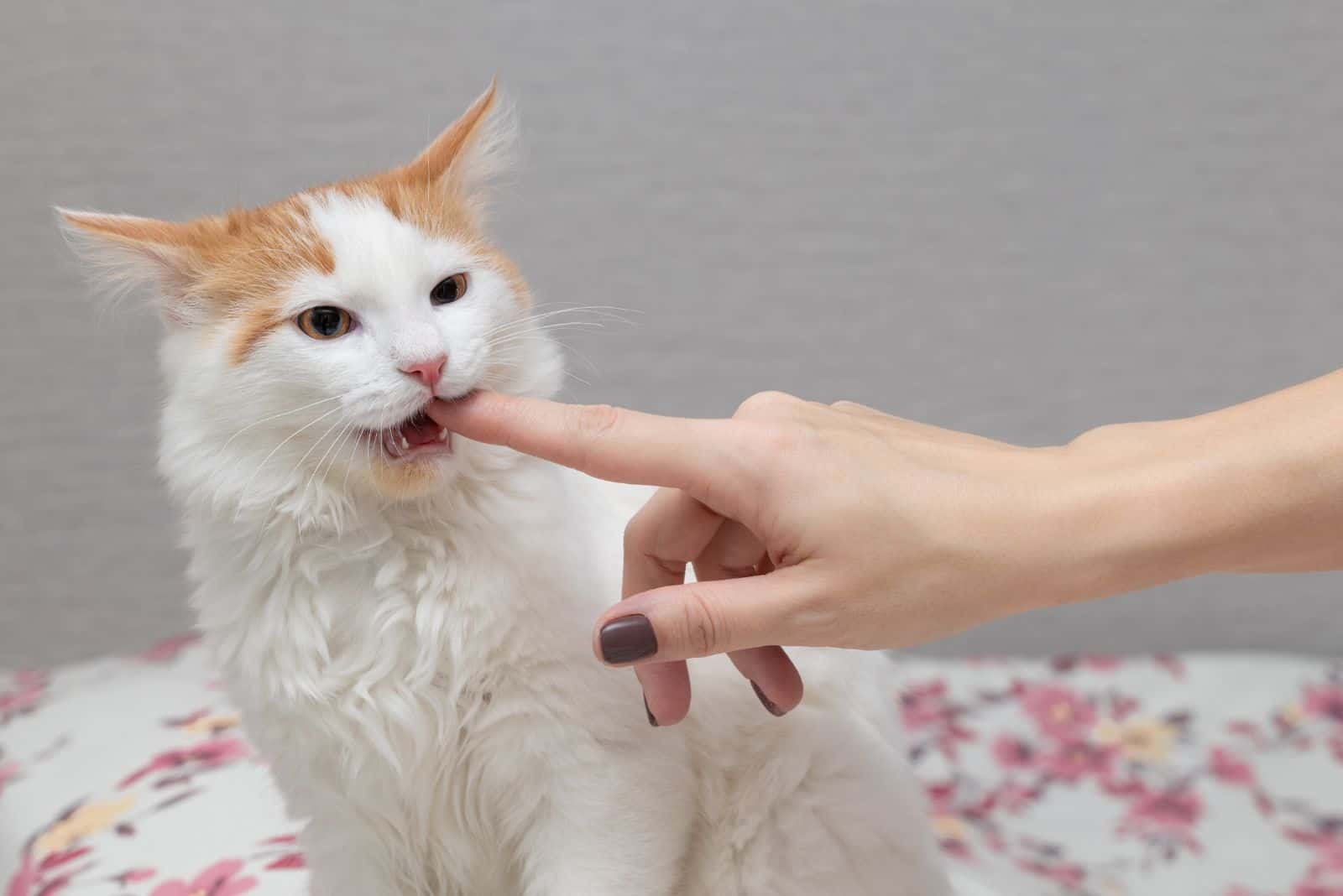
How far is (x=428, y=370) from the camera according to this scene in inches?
36.0

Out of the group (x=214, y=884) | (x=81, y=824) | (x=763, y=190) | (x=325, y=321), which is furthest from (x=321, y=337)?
(x=763, y=190)

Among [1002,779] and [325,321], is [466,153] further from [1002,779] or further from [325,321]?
[1002,779]

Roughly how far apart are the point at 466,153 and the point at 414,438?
356 mm

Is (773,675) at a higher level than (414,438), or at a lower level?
lower

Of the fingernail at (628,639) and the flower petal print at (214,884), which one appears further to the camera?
the flower petal print at (214,884)

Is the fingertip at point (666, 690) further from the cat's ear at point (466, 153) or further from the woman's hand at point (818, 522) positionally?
the cat's ear at point (466, 153)

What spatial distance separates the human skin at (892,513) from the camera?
2.76 feet

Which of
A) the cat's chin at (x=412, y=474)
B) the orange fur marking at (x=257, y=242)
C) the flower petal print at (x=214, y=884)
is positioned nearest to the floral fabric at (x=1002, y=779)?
the flower petal print at (x=214, y=884)

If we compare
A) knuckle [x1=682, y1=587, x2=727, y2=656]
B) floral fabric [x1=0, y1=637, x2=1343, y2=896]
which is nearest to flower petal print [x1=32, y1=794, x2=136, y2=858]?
floral fabric [x1=0, y1=637, x2=1343, y2=896]

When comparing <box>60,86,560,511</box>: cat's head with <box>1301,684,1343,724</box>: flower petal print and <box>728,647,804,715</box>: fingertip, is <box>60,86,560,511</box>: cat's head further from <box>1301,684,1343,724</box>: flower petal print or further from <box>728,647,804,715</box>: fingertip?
<box>1301,684,1343,724</box>: flower petal print

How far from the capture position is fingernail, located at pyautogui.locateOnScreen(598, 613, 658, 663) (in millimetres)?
846

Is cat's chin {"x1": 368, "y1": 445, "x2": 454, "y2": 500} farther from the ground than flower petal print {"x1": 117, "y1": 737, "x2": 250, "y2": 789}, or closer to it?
farther from the ground

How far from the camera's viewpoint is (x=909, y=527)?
0.85 metres

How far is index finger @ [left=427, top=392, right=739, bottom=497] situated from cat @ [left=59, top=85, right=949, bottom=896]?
1.6 inches
